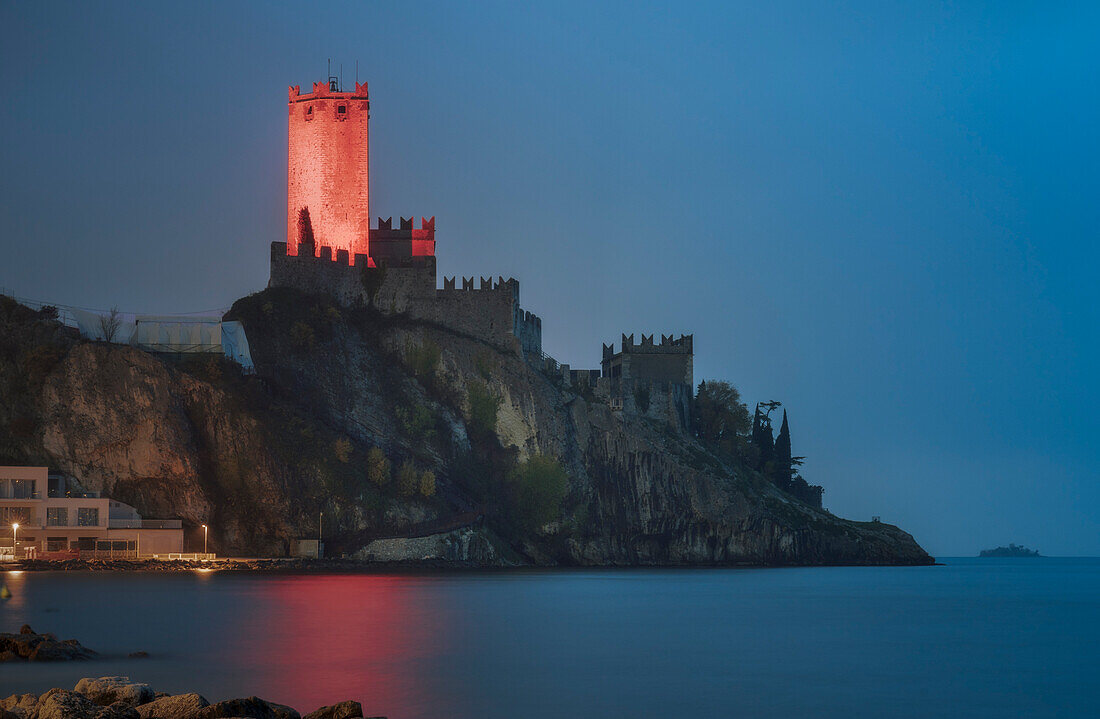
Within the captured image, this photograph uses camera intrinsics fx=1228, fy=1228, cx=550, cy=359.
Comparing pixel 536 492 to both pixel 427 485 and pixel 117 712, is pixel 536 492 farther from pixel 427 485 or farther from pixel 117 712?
pixel 117 712

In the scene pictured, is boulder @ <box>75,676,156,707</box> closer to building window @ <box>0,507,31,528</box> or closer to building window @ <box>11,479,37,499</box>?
building window @ <box>0,507,31,528</box>

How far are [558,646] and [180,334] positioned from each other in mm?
48264

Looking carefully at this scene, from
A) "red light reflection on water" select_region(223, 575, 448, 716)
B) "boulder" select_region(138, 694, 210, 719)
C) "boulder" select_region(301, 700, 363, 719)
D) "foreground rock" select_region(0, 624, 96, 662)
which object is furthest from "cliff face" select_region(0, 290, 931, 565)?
"boulder" select_region(301, 700, 363, 719)

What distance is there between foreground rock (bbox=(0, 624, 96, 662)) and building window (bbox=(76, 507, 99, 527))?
127 ft

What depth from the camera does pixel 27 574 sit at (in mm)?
59188

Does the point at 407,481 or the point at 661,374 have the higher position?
the point at 661,374

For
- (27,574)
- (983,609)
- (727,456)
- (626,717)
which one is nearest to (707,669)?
(626,717)

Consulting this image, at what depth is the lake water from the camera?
88.5 ft

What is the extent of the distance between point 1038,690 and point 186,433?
168 feet

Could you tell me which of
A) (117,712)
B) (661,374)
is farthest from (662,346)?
(117,712)

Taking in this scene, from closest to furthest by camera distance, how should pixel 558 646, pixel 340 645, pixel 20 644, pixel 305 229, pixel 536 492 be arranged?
1. pixel 20 644
2. pixel 340 645
3. pixel 558 646
4. pixel 536 492
5. pixel 305 229

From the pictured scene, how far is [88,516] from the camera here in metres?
65.9

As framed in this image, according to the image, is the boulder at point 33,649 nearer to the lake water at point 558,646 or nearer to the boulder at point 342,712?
the lake water at point 558,646

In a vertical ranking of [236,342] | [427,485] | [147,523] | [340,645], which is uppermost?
[236,342]
